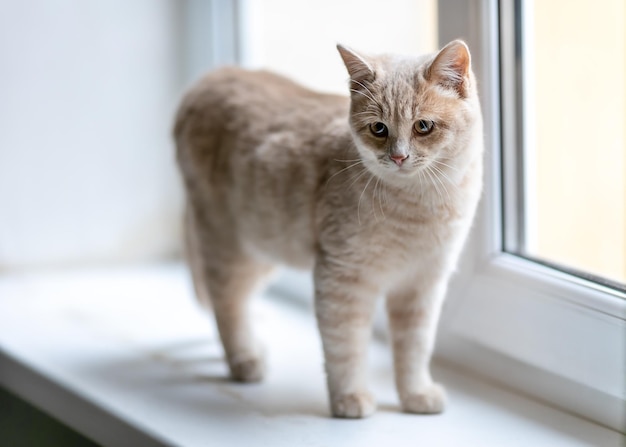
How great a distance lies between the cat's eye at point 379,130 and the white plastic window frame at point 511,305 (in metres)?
0.25

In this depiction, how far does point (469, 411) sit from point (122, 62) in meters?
1.19

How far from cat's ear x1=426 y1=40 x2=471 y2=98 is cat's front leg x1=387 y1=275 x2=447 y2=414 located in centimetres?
30

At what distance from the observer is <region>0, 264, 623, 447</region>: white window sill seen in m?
1.21

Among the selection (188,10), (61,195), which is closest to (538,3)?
(188,10)

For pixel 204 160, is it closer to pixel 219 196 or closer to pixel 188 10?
pixel 219 196

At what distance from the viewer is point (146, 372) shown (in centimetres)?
150

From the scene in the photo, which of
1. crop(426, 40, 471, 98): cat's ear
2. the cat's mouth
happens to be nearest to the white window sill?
the cat's mouth

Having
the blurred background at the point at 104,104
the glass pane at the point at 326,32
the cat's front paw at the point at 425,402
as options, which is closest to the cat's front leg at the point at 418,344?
the cat's front paw at the point at 425,402

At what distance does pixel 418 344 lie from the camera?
128cm

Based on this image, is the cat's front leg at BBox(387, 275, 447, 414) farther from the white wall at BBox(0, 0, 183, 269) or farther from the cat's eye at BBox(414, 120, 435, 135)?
the white wall at BBox(0, 0, 183, 269)

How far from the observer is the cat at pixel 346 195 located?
1.10m

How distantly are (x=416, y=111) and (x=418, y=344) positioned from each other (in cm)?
Answer: 37

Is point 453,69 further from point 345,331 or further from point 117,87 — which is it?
point 117,87

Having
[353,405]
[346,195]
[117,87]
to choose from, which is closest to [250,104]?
[346,195]
